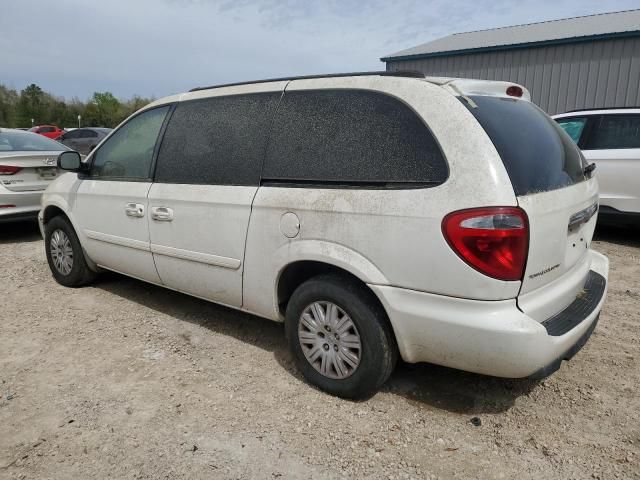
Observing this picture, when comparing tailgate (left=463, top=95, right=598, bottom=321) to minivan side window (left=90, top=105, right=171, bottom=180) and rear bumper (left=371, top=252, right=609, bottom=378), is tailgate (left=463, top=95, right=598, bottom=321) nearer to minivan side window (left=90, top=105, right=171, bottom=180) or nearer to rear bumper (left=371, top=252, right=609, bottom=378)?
rear bumper (left=371, top=252, right=609, bottom=378)

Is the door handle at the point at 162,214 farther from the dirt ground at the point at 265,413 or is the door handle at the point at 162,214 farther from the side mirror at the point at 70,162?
the side mirror at the point at 70,162

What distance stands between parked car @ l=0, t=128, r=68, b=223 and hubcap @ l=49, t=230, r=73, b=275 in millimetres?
2061

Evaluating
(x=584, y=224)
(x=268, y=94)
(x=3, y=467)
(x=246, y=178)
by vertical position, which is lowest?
(x=3, y=467)

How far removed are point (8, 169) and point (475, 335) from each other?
638 cm

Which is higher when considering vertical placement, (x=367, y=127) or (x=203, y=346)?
(x=367, y=127)

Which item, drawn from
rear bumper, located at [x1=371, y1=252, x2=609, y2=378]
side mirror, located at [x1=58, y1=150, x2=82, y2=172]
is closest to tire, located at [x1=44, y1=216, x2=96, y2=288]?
side mirror, located at [x1=58, y1=150, x2=82, y2=172]

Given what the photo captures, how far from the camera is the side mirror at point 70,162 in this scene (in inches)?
165

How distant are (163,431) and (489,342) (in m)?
1.70

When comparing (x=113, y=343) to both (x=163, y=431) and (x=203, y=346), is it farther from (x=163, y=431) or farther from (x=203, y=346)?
(x=163, y=431)

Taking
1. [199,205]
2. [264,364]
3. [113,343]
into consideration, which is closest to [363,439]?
[264,364]

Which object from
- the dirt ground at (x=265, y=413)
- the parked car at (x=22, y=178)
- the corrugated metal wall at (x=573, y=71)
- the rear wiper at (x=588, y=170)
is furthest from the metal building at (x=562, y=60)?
the parked car at (x=22, y=178)

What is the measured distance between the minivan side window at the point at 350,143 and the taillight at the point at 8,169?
4957 millimetres

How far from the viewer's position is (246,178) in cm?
311

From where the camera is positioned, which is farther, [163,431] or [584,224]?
[584,224]
